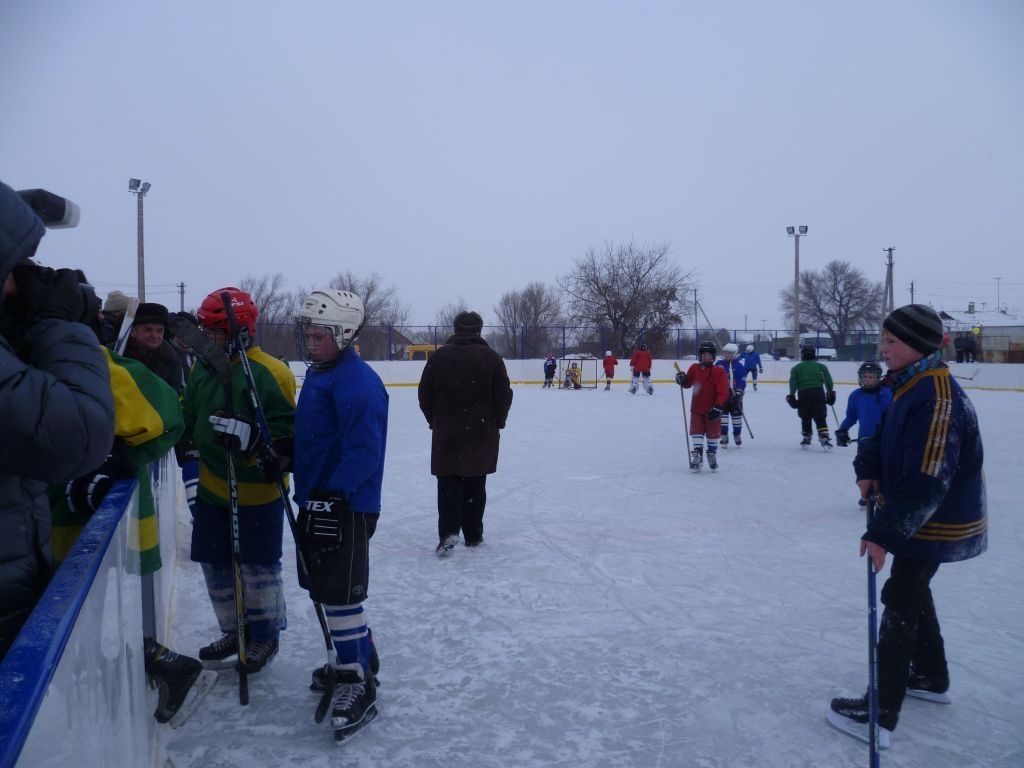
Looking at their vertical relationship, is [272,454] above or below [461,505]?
above

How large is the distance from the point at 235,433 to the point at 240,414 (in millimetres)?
284

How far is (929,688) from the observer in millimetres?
2832

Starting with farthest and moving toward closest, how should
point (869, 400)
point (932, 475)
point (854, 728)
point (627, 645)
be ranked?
point (869, 400) → point (627, 645) → point (854, 728) → point (932, 475)

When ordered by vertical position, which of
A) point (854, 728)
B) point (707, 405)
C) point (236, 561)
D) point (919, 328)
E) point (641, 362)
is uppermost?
point (919, 328)

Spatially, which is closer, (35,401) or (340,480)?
(35,401)

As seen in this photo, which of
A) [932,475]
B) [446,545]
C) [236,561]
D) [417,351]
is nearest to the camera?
[932,475]

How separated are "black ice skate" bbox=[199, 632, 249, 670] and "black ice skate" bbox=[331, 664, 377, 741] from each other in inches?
26.8

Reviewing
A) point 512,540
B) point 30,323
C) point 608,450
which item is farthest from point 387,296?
point 30,323

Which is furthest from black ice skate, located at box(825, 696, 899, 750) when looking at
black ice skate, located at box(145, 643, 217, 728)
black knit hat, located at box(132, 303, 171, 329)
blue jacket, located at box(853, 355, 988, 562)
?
black knit hat, located at box(132, 303, 171, 329)

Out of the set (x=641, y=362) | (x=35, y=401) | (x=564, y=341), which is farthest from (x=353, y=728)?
(x=564, y=341)

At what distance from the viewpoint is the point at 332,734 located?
8.63ft

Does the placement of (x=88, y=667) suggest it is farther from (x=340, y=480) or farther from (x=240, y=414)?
(x=240, y=414)

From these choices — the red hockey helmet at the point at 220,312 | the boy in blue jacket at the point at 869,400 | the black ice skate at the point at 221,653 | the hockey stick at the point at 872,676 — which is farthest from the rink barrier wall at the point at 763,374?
the hockey stick at the point at 872,676

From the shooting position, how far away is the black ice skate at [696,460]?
808cm
